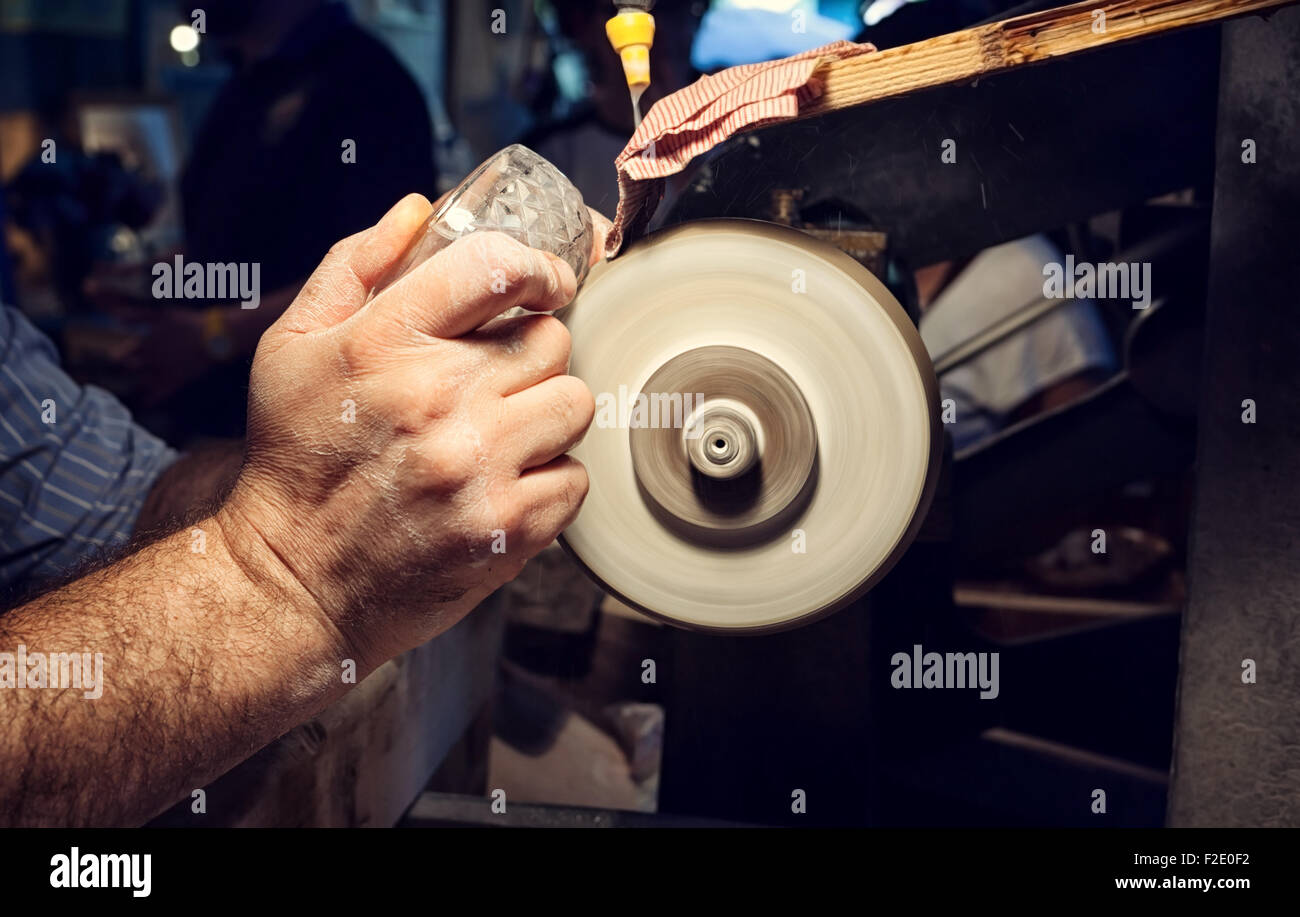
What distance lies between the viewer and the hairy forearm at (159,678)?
761mm

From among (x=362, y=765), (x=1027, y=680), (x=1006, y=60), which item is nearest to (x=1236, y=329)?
(x=1006, y=60)

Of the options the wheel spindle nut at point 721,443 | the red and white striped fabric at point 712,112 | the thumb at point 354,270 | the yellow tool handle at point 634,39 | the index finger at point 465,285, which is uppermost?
the yellow tool handle at point 634,39

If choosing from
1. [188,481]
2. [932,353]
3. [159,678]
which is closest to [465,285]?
[159,678]

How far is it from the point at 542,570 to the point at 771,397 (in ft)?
4.59

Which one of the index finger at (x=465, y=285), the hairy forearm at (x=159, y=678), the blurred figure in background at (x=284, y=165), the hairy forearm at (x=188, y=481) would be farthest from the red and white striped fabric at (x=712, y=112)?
the blurred figure in background at (x=284, y=165)

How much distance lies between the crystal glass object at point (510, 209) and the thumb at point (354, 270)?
0.02 m

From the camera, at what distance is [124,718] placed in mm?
777

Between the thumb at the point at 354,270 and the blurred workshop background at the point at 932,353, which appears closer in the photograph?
the thumb at the point at 354,270

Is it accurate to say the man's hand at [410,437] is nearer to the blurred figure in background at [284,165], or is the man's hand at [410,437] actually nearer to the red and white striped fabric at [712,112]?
the red and white striped fabric at [712,112]

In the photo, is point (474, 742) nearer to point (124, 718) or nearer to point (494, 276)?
point (124, 718)

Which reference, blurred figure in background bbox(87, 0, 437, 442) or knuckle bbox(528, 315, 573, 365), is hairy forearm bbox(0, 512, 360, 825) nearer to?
knuckle bbox(528, 315, 573, 365)

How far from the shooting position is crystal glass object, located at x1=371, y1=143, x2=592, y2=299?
803 mm

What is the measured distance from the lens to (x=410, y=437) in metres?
0.75
